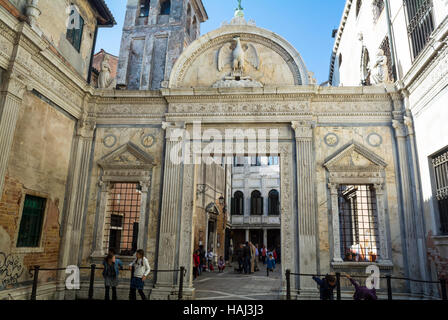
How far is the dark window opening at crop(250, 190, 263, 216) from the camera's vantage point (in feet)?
105

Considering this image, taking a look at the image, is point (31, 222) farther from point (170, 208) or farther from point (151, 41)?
point (151, 41)

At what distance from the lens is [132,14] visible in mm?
24516

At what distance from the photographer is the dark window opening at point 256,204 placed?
31875 millimetres

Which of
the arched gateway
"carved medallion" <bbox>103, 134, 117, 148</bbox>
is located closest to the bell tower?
the arched gateway

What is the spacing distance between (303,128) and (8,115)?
7.93 metres

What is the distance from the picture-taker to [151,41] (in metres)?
23.3

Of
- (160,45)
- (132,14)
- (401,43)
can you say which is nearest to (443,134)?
(401,43)

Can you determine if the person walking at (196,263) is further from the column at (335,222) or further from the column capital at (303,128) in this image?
the column capital at (303,128)

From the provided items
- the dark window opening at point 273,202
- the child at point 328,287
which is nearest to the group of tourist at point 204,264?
the child at point 328,287

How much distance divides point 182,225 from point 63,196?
3741 mm

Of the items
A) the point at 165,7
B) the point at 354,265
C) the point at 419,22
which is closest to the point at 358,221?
the point at 354,265

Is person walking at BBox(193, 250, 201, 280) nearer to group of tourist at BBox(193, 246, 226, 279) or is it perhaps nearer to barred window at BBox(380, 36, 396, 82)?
group of tourist at BBox(193, 246, 226, 279)

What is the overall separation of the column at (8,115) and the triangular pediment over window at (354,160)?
8427 millimetres
